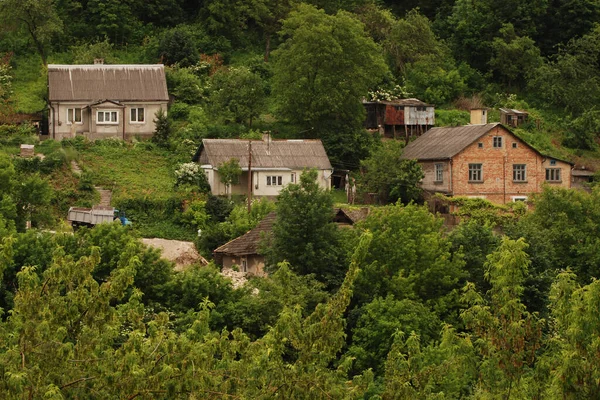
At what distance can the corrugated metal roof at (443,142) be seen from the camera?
54156 millimetres

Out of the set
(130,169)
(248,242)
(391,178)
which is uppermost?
(130,169)

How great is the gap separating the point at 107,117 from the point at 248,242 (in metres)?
13.2

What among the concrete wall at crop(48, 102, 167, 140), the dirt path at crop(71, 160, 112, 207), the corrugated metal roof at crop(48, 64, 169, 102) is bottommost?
the dirt path at crop(71, 160, 112, 207)

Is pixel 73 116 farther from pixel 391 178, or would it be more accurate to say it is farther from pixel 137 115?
pixel 391 178

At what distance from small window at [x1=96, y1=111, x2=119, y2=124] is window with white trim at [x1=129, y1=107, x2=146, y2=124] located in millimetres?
585

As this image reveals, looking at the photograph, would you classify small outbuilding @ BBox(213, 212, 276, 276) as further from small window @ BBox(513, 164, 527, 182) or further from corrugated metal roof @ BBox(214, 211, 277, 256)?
small window @ BBox(513, 164, 527, 182)

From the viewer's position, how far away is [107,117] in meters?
55.7

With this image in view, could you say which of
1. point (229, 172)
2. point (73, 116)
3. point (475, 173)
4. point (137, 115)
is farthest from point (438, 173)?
point (73, 116)

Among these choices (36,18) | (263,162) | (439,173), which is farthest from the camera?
(36,18)

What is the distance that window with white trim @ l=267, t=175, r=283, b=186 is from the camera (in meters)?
52.6

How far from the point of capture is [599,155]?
61.0m

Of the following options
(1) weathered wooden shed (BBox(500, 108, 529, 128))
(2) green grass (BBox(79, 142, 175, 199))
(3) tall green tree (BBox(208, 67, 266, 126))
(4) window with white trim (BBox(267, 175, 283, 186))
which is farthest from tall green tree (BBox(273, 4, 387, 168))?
(1) weathered wooden shed (BBox(500, 108, 529, 128))

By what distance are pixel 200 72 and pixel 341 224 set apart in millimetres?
17598

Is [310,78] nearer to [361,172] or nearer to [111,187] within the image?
[361,172]
